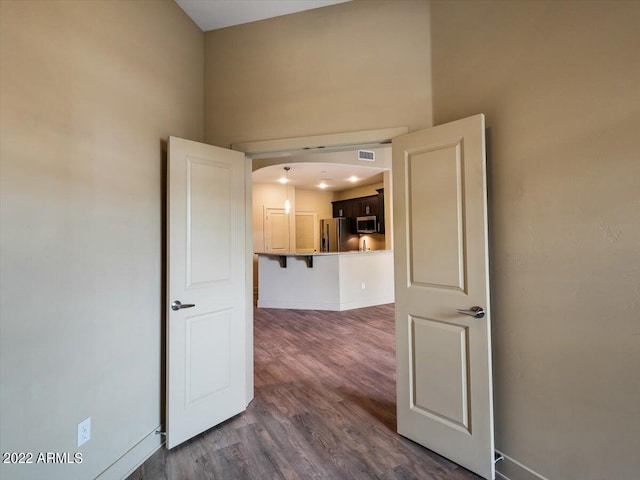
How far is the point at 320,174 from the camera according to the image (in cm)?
653

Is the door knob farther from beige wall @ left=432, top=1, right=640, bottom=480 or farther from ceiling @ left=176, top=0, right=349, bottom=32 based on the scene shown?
ceiling @ left=176, top=0, right=349, bottom=32

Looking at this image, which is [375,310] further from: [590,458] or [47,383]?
[47,383]

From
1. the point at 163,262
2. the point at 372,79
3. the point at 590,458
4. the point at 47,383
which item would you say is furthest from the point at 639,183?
the point at 47,383

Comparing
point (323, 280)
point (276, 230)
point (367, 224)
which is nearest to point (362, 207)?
point (367, 224)

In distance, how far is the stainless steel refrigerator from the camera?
8.12 metres

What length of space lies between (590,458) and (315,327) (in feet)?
11.6

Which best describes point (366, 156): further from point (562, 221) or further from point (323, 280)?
point (562, 221)

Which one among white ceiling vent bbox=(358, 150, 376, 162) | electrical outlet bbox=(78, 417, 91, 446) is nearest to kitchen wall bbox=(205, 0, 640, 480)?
electrical outlet bbox=(78, 417, 91, 446)

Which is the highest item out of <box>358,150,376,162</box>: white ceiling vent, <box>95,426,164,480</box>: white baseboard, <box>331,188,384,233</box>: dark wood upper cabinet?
<box>358,150,376,162</box>: white ceiling vent

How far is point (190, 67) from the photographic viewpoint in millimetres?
2344

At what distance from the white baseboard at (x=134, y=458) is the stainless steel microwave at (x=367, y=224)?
6.11 metres

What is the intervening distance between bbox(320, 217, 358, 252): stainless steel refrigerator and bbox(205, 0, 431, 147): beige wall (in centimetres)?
588

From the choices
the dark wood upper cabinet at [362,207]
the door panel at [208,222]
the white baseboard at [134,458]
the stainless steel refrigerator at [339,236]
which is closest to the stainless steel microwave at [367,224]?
the dark wood upper cabinet at [362,207]

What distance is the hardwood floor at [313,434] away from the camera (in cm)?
172
